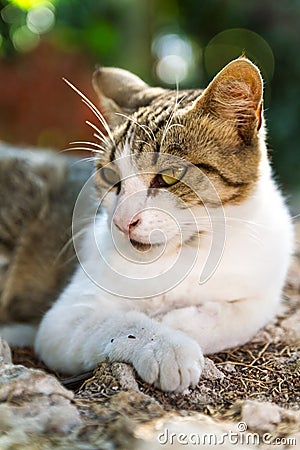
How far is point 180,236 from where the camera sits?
1.84 m

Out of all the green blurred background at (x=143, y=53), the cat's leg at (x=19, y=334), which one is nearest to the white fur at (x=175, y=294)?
the cat's leg at (x=19, y=334)

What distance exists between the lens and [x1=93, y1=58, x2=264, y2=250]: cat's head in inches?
70.5

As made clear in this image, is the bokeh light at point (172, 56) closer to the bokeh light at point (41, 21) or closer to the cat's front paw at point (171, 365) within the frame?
the bokeh light at point (41, 21)

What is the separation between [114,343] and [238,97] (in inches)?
32.5

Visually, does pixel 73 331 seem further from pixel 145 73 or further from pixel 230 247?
pixel 145 73

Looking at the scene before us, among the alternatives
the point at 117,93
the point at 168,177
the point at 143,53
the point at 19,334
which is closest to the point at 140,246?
the point at 168,177

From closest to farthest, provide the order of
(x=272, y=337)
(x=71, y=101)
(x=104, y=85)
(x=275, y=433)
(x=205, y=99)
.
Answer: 1. (x=275, y=433)
2. (x=205, y=99)
3. (x=272, y=337)
4. (x=104, y=85)
5. (x=71, y=101)

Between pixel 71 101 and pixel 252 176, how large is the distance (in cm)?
349

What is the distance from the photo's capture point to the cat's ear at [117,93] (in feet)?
7.54

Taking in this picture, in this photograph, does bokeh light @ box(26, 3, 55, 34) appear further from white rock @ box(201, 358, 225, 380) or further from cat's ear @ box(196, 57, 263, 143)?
white rock @ box(201, 358, 225, 380)

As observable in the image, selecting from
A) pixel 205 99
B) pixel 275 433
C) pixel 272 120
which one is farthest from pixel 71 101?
pixel 275 433

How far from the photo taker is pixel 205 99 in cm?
188

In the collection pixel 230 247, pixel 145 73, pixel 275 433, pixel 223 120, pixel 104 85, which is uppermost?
pixel 145 73

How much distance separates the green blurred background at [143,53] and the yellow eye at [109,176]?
2811 mm
